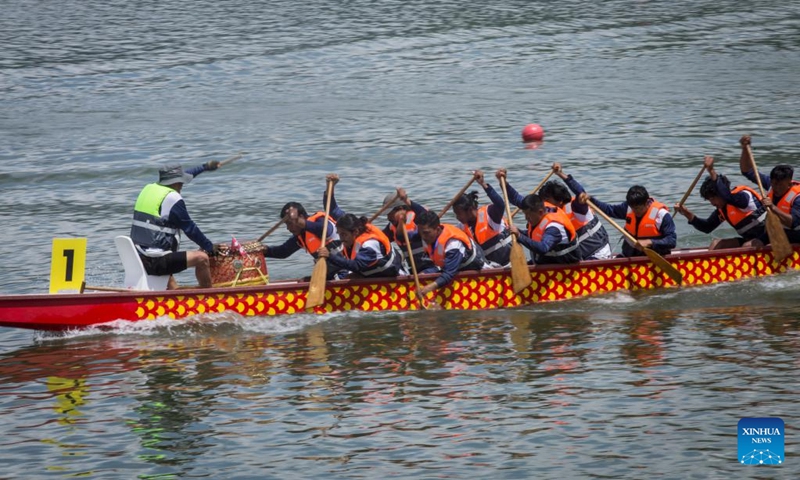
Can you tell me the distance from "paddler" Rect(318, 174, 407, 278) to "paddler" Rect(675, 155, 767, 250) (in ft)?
16.5

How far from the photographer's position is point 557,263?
17078mm

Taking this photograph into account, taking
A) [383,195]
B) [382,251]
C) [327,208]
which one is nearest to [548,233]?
[382,251]

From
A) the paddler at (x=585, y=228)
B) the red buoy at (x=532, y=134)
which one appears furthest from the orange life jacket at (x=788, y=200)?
the red buoy at (x=532, y=134)

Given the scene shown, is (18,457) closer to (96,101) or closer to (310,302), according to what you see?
(310,302)

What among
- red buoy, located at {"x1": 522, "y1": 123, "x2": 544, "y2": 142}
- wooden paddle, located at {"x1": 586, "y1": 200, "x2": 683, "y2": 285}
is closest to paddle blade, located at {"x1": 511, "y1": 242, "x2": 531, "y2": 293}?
wooden paddle, located at {"x1": 586, "y1": 200, "x2": 683, "y2": 285}

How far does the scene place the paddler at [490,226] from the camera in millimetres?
17594

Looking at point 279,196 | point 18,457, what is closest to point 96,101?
point 279,196

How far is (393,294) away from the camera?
16.6 metres

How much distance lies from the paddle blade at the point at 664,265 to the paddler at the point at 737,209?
1.37 m

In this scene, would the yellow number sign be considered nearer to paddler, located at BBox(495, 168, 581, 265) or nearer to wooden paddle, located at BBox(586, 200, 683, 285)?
paddler, located at BBox(495, 168, 581, 265)

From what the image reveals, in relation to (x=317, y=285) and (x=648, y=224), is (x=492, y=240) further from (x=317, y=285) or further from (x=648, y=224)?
(x=317, y=285)

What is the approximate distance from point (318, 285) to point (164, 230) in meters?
2.21

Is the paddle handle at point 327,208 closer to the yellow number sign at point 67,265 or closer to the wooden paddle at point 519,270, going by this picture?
the wooden paddle at point 519,270

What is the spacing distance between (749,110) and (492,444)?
21779mm
